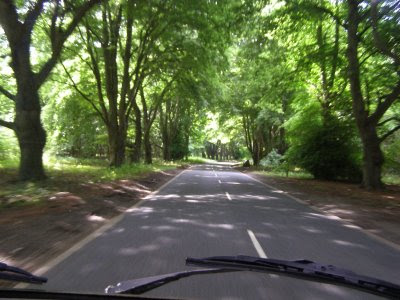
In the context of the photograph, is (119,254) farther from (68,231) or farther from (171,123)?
(171,123)

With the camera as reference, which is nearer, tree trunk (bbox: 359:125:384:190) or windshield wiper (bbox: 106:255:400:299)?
windshield wiper (bbox: 106:255:400:299)

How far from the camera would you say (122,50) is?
84.3 ft

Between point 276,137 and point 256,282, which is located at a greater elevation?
point 276,137

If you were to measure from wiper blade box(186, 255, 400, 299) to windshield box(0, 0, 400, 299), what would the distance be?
0.43m

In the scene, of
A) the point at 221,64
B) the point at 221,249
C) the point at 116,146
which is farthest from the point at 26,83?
the point at 221,64

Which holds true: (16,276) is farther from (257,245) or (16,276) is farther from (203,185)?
(203,185)

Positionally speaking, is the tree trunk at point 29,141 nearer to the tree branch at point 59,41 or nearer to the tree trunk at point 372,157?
the tree branch at point 59,41

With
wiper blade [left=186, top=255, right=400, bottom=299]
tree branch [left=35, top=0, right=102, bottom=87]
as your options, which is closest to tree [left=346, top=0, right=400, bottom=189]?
A: tree branch [left=35, top=0, right=102, bottom=87]

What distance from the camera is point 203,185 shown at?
67.9 feet

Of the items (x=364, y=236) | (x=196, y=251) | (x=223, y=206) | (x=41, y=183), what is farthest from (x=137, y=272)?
(x=41, y=183)

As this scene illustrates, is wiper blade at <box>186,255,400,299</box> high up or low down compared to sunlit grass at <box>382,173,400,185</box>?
down

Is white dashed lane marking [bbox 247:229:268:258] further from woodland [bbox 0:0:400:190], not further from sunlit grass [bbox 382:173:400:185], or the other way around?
sunlit grass [bbox 382:173:400:185]

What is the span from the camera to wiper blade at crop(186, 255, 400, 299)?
364cm

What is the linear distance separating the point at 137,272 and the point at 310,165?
23341mm
